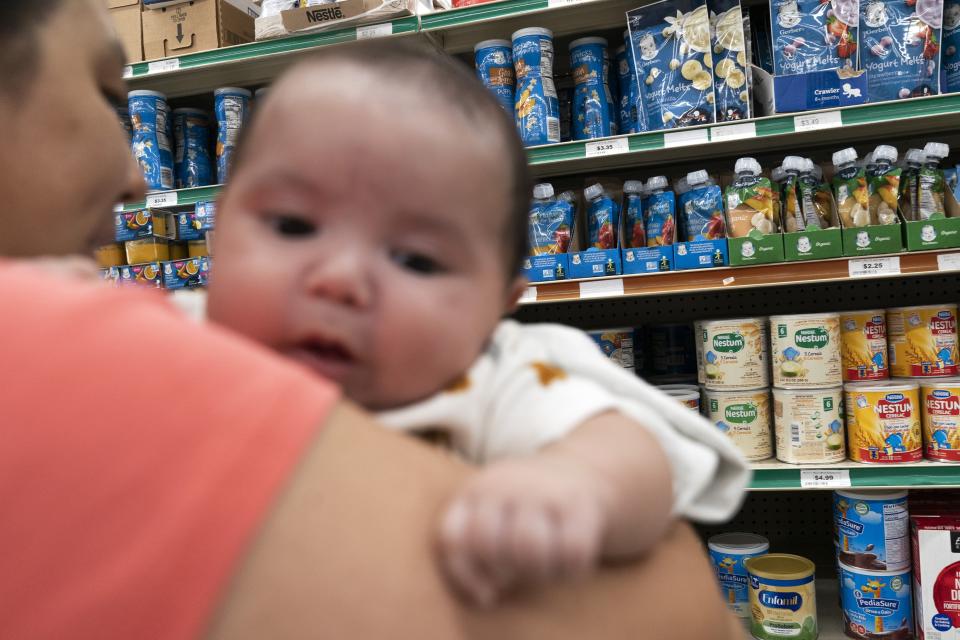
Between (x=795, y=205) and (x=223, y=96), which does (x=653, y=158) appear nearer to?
(x=795, y=205)

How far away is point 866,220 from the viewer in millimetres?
1941

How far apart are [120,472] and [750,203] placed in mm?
1967

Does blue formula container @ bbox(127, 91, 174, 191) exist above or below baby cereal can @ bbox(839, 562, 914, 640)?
above

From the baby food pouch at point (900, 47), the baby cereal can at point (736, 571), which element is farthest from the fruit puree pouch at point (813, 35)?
the baby cereal can at point (736, 571)

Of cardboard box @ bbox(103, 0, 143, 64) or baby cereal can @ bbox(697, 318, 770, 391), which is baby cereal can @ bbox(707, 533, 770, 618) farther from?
cardboard box @ bbox(103, 0, 143, 64)

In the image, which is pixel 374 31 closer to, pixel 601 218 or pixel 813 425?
pixel 601 218

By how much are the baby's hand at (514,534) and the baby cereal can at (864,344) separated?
1.82 m

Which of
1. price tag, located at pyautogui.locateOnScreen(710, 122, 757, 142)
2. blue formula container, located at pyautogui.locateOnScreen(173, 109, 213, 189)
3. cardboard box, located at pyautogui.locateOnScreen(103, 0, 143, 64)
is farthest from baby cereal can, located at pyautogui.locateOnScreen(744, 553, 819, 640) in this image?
cardboard box, located at pyautogui.locateOnScreen(103, 0, 143, 64)

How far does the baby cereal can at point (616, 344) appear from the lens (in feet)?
7.14

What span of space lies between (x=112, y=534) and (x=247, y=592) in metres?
0.07

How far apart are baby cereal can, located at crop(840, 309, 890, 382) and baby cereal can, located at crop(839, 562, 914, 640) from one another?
0.55 metres

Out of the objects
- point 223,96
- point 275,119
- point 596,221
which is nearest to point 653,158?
point 596,221

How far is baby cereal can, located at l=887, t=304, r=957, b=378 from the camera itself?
6.20 ft

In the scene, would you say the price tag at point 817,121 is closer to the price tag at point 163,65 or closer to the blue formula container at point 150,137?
the price tag at point 163,65
